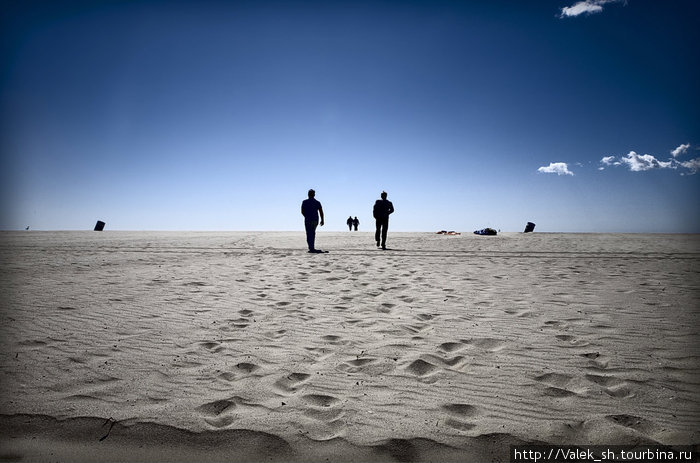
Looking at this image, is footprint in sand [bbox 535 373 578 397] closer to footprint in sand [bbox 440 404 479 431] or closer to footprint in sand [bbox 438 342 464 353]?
footprint in sand [bbox 440 404 479 431]

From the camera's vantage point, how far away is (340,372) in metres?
3.04

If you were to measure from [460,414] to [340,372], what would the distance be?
1.09 metres

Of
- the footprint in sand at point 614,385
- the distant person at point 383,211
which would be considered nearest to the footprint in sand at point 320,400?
the footprint in sand at point 614,385

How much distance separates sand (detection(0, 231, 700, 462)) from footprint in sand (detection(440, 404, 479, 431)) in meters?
0.01

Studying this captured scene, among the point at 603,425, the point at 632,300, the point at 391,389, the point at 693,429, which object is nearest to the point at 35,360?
the point at 391,389

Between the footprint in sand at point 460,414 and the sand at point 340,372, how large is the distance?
0.04 feet

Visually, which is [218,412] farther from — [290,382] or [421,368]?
[421,368]

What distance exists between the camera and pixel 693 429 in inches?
87.7

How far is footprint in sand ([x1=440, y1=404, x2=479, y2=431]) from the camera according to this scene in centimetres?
228

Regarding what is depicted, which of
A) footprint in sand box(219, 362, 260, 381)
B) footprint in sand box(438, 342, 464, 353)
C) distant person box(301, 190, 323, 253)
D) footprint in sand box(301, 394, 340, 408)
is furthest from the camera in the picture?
distant person box(301, 190, 323, 253)

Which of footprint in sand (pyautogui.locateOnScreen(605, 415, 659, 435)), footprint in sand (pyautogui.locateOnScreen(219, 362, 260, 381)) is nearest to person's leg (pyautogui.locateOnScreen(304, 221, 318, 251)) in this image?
footprint in sand (pyautogui.locateOnScreen(219, 362, 260, 381))

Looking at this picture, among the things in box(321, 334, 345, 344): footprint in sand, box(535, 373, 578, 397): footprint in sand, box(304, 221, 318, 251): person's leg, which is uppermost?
box(304, 221, 318, 251): person's leg

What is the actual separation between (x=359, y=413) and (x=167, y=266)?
874 centimetres

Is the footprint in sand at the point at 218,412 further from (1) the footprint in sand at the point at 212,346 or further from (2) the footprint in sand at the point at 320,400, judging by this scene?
(1) the footprint in sand at the point at 212,346
